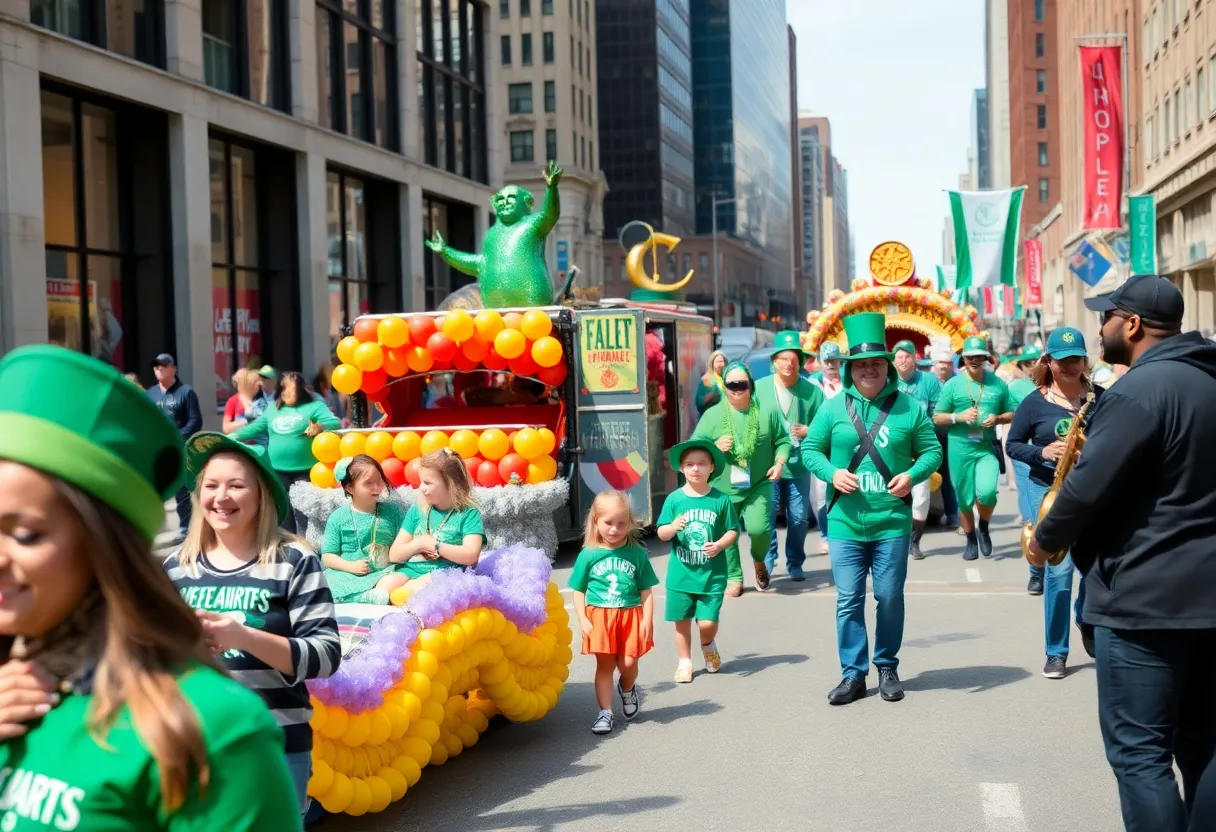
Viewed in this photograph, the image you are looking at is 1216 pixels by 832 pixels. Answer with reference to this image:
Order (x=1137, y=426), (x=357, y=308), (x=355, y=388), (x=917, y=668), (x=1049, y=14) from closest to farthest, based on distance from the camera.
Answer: (x=1137, y=426) → (x=917, y=668) → (x=355, y=388) → (x=357, y=308) → (x=1049, y=14)

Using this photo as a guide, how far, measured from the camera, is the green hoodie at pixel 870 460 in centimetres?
759

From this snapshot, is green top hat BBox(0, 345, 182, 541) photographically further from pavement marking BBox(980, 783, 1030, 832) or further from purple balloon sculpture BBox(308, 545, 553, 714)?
pavement marking BBox(980, 783, 1030, 832)

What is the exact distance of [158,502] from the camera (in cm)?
182

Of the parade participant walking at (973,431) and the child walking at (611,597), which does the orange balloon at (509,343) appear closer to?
the parade participant walking at (973,431)

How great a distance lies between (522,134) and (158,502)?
8101cm

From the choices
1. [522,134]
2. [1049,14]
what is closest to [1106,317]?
[522,134]

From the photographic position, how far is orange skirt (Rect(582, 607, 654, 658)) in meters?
7.26

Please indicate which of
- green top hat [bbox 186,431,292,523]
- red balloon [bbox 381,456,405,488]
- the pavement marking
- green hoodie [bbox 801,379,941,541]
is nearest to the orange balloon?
red balloon [bbox 381,456,405,488]

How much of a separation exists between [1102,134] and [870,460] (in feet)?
74.3

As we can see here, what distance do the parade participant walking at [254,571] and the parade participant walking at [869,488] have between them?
398 centimetres

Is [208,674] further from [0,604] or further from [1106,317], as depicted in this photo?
[1106,317]

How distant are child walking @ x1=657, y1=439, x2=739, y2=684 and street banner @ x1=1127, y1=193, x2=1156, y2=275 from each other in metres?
17.2

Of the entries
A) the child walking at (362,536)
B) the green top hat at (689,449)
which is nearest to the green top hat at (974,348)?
the green top hat at (689,449)

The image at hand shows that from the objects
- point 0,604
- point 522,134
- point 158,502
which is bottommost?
point 0,604
